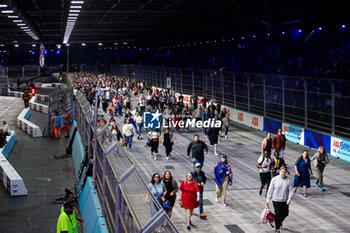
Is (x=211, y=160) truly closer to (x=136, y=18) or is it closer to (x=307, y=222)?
(x=307, y=222)

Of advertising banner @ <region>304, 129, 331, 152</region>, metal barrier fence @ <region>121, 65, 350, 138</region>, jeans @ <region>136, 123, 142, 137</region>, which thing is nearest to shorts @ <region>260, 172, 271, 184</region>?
metal barrier fence @ <region>121, 65, 350, 138</region>

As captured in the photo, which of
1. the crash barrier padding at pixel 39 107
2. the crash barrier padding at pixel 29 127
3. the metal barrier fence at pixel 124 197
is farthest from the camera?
the crash barrier padding at pixel 39 107

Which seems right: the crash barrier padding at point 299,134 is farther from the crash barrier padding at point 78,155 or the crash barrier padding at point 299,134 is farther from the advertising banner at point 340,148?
the crash barrier padding at point 78,155

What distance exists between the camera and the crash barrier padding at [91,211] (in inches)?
A: 402

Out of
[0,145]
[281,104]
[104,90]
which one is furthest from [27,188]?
[104,90]

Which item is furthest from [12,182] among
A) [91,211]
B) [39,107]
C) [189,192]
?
[39,107]

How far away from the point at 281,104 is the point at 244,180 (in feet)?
40.4

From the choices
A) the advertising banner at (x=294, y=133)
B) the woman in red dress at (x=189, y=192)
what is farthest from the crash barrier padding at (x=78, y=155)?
the advertising banner at (x=294, y=133)

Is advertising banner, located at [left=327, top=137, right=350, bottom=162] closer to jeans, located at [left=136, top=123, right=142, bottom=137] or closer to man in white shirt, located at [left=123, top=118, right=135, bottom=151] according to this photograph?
man in white shirt, located at [left=123, top=118, right=135, bottom=151]

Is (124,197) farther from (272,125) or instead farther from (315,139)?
(272,125)

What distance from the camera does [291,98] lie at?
28.3 metres

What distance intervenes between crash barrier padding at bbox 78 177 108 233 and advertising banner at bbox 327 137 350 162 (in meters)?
12.1

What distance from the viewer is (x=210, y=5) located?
109ft

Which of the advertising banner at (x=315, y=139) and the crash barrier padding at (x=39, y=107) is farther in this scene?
the crash barrier padding at (x=39, y=107)
